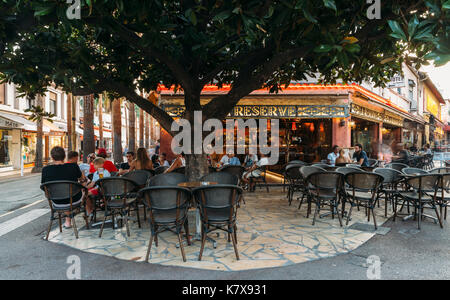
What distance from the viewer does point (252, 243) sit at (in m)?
4.49

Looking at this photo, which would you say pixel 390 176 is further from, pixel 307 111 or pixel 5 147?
pixel 5 147

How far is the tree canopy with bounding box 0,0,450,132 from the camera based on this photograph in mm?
3053

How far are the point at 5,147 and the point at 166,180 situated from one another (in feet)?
61.0

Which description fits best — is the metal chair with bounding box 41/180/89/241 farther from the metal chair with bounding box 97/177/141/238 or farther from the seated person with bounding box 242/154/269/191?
the seated person with bounding box 242/154/269/191

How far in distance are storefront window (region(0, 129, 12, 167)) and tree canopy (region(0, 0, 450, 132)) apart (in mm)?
14705

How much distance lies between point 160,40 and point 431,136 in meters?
41.1

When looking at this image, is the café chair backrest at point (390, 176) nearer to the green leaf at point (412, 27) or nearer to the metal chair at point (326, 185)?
the metal chair at point (326, 185)

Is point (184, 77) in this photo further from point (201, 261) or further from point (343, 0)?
point (201, 261)

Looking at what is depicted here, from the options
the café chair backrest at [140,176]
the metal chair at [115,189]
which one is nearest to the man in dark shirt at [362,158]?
the café chair backrest at [140,176]

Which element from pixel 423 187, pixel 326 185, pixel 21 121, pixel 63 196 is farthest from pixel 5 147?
pixel 423 187

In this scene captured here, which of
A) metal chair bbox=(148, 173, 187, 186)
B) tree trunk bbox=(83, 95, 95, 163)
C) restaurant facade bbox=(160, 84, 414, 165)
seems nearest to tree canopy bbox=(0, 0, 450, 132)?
metal chair bbox=(148, 173, 187, 186)

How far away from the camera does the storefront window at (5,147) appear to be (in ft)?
57.6
